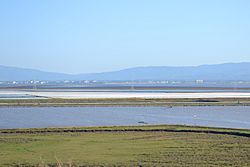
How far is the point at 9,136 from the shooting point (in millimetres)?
24672

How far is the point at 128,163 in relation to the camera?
57.3 ft

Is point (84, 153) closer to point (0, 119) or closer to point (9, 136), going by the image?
point (9, 136)

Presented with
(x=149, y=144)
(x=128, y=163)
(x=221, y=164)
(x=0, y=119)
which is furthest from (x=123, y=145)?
(x=0, y=119)

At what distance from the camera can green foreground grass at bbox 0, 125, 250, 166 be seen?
1770 centimetres

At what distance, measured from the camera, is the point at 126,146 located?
21.2 m

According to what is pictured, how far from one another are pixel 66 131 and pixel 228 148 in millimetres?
9293

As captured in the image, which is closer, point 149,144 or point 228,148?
point 228,148

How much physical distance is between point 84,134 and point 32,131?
2807 mm

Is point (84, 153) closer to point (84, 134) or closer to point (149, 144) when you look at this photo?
point (149, 144)

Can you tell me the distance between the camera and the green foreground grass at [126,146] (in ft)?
58.1

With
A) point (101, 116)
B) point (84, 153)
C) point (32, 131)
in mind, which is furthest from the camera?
point (101, 116)

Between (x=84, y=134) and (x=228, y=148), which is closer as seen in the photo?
(x=228, y=148)

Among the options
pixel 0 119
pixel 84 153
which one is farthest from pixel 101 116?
pixel 84 153

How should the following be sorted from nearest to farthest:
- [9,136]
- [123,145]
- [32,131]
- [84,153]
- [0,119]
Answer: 1. [84,153]
2. [123,145]
3. [9,136]
4. [32,131]
5. [0,119]
